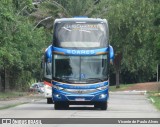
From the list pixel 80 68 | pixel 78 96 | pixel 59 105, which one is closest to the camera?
pixel 78 96

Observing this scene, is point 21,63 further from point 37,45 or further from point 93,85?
point 93,85

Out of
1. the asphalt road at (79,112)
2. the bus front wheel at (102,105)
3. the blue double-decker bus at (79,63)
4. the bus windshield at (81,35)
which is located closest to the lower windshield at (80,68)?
the blue double-decker bus at (79,63)

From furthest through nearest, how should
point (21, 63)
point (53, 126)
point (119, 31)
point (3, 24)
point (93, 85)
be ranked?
point (119, 31)
point (21, 63)
point (3, 24)
point (93, 85)
point (53, 126)

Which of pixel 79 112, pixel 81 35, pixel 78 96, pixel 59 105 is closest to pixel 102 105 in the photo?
pixel 78 96

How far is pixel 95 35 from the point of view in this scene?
30.2 meters

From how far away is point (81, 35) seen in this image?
30.3m

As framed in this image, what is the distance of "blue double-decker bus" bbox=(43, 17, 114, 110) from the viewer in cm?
2997

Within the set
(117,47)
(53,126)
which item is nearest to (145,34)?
(117,47)

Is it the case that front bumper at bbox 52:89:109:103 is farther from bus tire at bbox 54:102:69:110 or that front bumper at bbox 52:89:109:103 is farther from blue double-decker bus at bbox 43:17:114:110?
bus tire at bbox 54:102:69:110

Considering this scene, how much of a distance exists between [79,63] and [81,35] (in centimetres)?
139

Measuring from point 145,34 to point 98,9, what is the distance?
42.2ft

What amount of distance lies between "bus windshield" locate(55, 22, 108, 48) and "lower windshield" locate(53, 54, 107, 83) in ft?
2.09

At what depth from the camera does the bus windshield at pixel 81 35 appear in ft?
98.6

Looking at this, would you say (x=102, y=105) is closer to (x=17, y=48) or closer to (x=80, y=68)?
(x=80, y=68)
